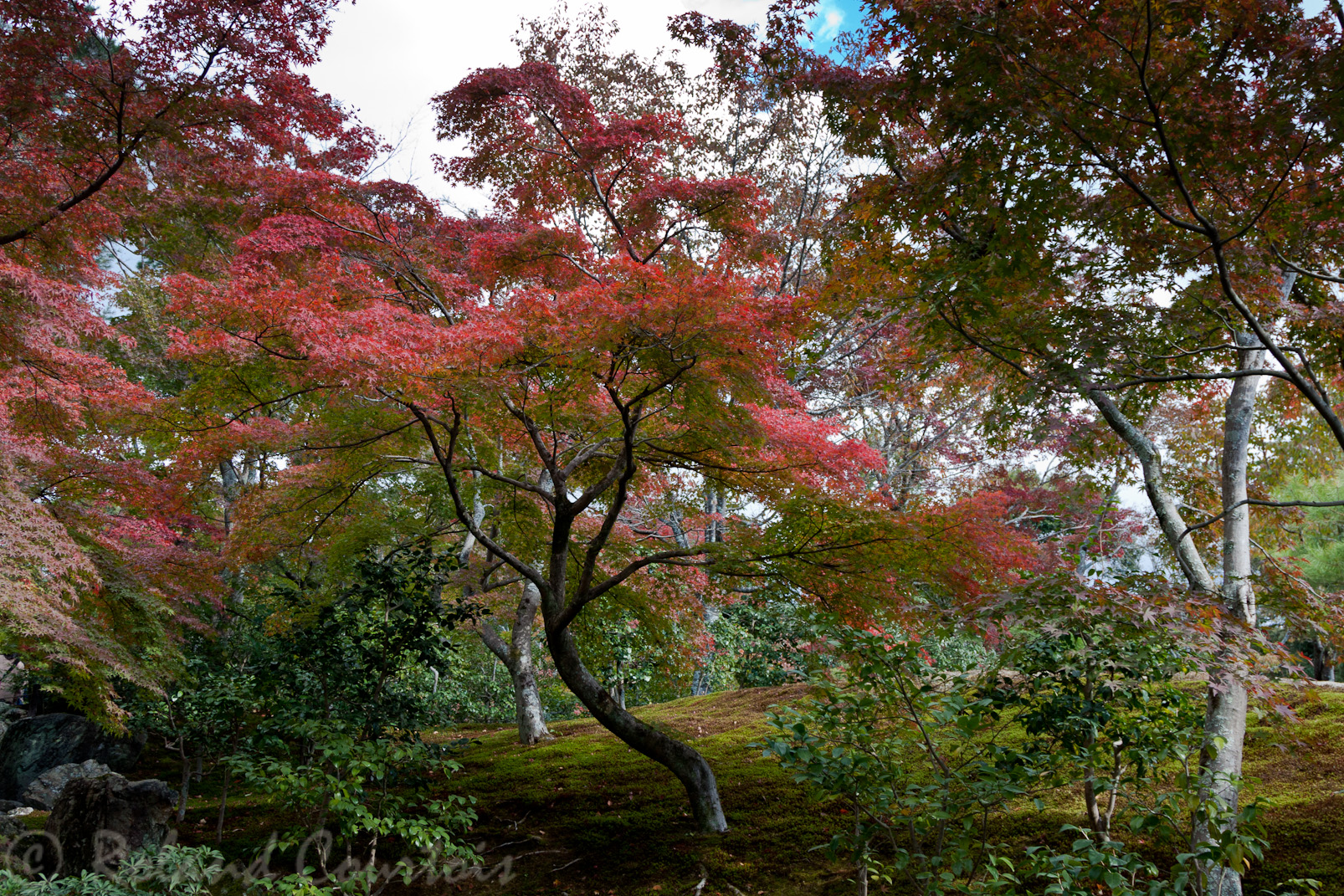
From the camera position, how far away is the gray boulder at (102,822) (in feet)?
15.7

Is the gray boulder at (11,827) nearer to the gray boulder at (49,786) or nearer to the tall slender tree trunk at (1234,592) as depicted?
the gray boulder at (49,786)

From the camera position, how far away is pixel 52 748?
834 centimetres

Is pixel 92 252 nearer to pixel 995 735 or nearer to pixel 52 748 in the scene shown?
pixel 52 748

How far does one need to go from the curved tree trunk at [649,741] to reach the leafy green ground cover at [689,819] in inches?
6.6

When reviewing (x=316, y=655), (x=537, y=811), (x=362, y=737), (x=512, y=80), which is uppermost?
(x=512, y=80)

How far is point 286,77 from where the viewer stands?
15.5 ft

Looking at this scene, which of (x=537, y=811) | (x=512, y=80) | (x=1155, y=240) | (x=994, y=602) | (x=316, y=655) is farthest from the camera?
(x=512, y=80)

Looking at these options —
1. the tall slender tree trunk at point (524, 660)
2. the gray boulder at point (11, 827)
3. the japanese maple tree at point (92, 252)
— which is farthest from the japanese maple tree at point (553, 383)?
the gray boulder at point (11, 827)

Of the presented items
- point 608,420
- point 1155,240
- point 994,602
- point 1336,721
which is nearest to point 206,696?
point 608,420

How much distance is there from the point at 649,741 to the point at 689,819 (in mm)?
639

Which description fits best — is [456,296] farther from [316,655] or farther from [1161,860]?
[1161,860]

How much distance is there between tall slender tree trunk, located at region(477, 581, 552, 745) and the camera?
750cm

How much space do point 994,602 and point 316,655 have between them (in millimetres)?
3636

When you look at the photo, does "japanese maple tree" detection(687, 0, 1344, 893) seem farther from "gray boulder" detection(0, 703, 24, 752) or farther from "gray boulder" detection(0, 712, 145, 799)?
"gray boulder" detection(0, 703, 24, 752)
